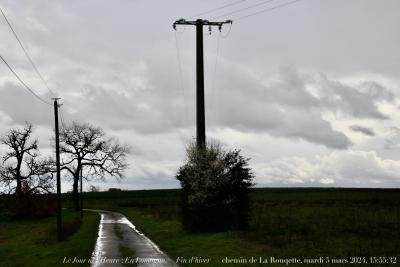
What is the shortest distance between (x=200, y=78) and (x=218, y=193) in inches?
312

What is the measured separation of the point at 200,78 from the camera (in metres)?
36.5

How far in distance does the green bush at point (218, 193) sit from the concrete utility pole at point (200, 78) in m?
1.49

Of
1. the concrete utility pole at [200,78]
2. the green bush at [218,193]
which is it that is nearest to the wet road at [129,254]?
the green bush at [218,193]

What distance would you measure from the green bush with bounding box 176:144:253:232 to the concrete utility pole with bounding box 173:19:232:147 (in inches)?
58.7

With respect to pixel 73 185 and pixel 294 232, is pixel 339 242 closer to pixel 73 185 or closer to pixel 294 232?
pixel 294 232

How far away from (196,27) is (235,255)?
19.5 meters

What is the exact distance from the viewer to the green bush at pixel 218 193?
111 ft

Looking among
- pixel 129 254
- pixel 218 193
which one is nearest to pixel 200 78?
pixel 218 193

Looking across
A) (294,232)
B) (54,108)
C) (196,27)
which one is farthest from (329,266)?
(54,108)

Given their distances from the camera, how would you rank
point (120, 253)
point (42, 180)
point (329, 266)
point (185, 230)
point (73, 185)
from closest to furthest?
point (329, 266) < point (120, 253) < point (185, 230) < point (42, 180) < point (73, 185)

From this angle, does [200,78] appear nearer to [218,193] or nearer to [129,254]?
[218,193]

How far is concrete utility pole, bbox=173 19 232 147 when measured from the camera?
35688 millimetres

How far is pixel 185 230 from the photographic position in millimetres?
35531

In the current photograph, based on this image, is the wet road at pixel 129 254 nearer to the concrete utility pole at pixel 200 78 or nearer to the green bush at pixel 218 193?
the green bush at pixel 218 193
